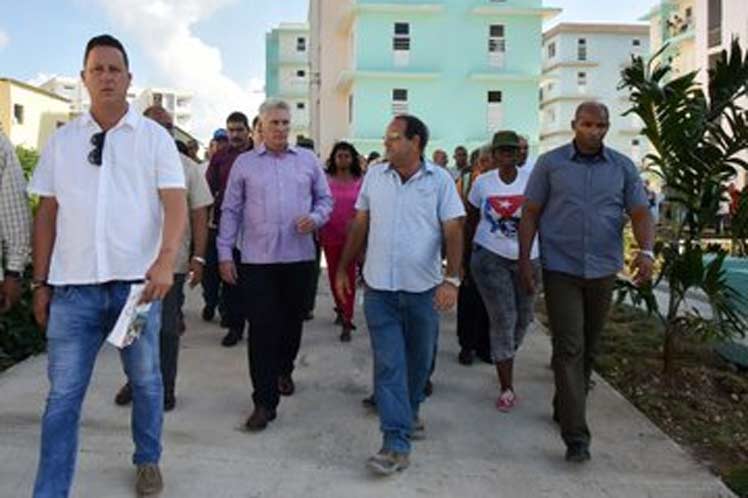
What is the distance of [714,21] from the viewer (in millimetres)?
38000

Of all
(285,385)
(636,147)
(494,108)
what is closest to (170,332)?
(285,385)

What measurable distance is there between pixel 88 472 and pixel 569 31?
75620 millimetres

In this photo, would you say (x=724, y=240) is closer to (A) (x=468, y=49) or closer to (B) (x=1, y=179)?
(B) (x=1, y=179)

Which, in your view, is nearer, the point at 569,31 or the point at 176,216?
the point at 176,216

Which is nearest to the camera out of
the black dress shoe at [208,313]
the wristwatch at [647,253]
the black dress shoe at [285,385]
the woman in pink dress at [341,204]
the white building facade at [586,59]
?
the wristwatch at [647,253]

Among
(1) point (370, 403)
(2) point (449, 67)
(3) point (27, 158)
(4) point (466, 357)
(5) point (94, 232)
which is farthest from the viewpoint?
(2) point (449, 67)

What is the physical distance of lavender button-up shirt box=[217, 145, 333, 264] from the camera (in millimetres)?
5238

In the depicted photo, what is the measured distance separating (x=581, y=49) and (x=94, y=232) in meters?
76.4

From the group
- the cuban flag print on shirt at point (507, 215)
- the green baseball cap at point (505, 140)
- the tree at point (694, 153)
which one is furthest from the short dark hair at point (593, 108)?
the tree at point (694, 153)

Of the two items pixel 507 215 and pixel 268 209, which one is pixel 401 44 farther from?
pixel 268 209

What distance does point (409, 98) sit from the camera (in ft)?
119

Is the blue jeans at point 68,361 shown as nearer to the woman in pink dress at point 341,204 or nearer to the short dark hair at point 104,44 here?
the short dark hair at point 104,44

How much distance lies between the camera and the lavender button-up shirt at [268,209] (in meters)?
5.24

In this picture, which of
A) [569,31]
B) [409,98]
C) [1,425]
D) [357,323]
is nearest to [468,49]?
[409,98]
